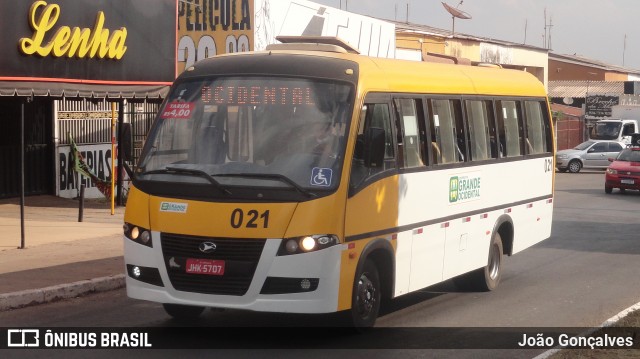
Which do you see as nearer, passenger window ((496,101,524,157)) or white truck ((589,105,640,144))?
passenger window ((496,101,524,157))

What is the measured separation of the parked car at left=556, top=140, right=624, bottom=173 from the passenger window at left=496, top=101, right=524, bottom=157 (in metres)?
33.8

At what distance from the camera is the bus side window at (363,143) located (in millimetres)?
10273

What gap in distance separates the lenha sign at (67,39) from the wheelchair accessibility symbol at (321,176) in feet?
34.1

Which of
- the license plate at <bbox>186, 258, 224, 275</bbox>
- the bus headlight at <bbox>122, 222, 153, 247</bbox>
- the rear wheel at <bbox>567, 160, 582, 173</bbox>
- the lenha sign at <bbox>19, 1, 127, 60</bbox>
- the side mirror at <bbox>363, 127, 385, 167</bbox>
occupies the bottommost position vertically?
the rear wheel at <bbox>567, 160, 582, 173</bbox>

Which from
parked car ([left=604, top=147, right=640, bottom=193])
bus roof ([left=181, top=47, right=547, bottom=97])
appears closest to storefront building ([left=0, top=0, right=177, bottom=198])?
bus roof ([left=181, top=47, right=547, bottom=97])

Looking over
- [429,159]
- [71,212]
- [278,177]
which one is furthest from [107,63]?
[278,177]

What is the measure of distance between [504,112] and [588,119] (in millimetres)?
52834

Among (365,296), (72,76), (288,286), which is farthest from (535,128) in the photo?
(72,76)

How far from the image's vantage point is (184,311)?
37.2 ft

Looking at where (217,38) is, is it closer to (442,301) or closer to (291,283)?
(442,301)

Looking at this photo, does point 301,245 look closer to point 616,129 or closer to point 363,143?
point 363,143

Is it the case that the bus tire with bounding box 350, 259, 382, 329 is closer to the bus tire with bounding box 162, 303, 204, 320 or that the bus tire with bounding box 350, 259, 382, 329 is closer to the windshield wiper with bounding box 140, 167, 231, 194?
the windshield wiper with bounding box 140, 167, 231, 194

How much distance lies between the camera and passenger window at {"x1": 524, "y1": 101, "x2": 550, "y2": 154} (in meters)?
15.7

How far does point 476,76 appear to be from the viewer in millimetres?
14125
